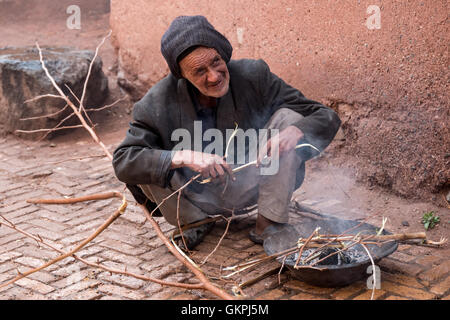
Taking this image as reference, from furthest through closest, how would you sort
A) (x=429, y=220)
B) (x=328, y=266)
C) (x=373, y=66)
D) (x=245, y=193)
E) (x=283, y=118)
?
1. (x=373, y=66)
2. (x=429, y=220)
3. (x=245, y=193)
4. (x=283, y=118)
5. (x=328, y=266)

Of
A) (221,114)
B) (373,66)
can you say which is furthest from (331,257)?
(373,66)

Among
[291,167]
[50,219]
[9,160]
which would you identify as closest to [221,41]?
[291,167]

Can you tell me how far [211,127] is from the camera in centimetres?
356

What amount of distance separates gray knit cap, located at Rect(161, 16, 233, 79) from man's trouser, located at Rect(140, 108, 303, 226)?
2.00ft

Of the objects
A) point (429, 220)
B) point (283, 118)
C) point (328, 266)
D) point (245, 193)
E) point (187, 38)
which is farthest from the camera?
point (429, 220)

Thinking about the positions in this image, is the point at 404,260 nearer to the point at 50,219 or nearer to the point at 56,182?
the point at 50,219

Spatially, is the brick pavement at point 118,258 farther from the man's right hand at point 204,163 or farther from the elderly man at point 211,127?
the man's right hand at point 204,163

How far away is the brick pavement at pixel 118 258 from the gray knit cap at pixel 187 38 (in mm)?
1191

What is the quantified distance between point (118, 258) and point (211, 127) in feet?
3.29

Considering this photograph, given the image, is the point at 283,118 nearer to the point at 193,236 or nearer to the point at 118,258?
the point at 193,236

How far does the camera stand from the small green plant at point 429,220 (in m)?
3.78

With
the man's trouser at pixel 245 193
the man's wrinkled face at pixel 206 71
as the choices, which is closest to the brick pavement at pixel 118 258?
the man's trouser at pixel 245 193

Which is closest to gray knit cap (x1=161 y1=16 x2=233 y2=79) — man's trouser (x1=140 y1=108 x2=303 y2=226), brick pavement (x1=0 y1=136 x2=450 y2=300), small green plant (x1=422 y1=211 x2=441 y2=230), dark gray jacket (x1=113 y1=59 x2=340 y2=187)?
dark gray jacket (x1=113 y1=59 x2=340 y2=187)

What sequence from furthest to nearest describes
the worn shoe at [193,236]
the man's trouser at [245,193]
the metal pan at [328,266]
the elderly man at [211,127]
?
the worn shoe at [193,236] → the man's trouser at [245,193] → the elderly man at [211,127] → the metal pan at [328,266]
